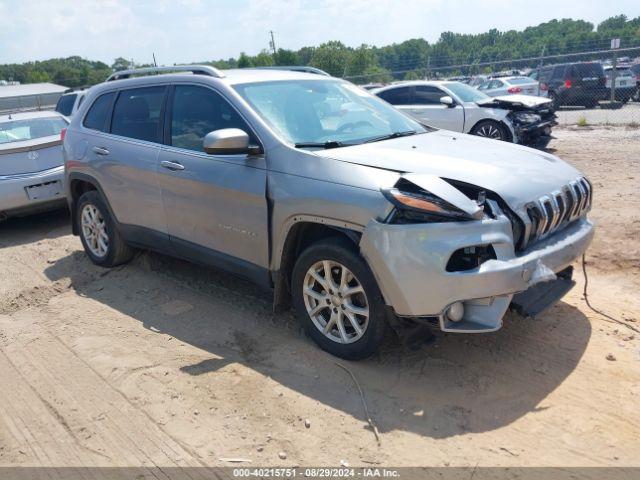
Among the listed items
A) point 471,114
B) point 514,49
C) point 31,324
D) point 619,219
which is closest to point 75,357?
point 31,324

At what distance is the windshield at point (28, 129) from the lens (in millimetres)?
8242

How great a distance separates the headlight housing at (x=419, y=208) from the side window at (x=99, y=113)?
11.6 feet

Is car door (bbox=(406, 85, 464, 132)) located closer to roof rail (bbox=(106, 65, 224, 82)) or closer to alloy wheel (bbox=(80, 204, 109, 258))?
roof rail (bbox=(106, 65, 224, 82))

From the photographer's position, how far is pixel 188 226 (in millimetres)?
4730

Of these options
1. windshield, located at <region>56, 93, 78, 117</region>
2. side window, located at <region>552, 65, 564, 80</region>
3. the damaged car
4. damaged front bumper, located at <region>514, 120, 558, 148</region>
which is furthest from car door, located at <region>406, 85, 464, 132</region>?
side window, located at <region>552, 65, 564, 80</region>

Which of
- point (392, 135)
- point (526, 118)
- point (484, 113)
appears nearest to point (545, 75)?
point (526, 118)

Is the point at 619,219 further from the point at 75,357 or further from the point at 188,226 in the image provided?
the point at 75,357

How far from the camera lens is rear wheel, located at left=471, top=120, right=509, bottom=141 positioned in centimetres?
1136

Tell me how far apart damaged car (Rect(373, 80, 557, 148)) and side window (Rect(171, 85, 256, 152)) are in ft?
22.9

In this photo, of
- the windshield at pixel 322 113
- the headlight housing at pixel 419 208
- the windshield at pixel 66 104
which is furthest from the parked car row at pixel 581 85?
the headlight housing at pixel 419 208

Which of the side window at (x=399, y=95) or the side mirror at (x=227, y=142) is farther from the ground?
the side mirror at (x=227, y=142)

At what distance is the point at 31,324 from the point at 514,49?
44090 millimetres

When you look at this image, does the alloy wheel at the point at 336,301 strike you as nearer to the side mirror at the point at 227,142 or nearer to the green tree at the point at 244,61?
the side mirror at the point at 227,142

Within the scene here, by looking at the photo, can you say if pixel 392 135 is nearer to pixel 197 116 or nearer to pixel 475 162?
pixel 475 162
